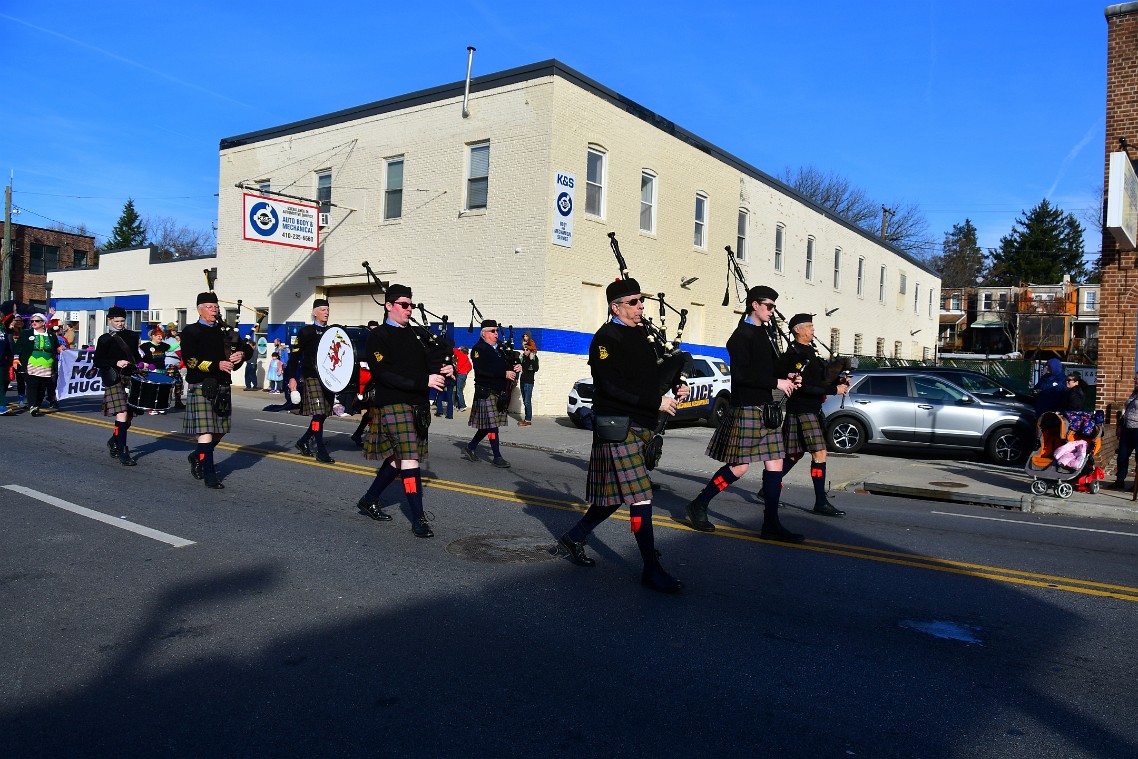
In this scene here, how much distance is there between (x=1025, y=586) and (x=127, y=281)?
33153 mm

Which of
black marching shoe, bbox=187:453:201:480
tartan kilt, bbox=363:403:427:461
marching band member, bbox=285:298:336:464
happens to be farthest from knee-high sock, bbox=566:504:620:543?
marching band member, bbox=285:298:336:464

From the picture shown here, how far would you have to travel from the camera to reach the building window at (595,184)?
2044cm

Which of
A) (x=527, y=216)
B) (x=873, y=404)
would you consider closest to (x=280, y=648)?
(x=873, y=404)

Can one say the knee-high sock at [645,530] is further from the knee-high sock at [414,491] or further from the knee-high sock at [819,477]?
the knee-high sock at [819,477]

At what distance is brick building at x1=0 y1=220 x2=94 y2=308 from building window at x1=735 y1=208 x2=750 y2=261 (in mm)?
39615

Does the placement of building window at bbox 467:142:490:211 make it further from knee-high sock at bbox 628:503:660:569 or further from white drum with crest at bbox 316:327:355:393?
knee-high sock at bbox 628:503:660:569

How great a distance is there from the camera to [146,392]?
10102 millimetres

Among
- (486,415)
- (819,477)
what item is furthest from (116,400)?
(819,477)

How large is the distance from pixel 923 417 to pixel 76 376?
50.4ft

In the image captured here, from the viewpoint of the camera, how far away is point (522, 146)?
63.4ft

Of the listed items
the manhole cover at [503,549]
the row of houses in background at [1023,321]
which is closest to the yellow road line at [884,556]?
the manhole cover at [503,549]

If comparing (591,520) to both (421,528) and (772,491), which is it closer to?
(421,528)

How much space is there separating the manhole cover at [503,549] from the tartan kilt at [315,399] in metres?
4.80

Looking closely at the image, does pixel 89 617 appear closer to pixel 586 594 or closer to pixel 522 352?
pixel 586 594
